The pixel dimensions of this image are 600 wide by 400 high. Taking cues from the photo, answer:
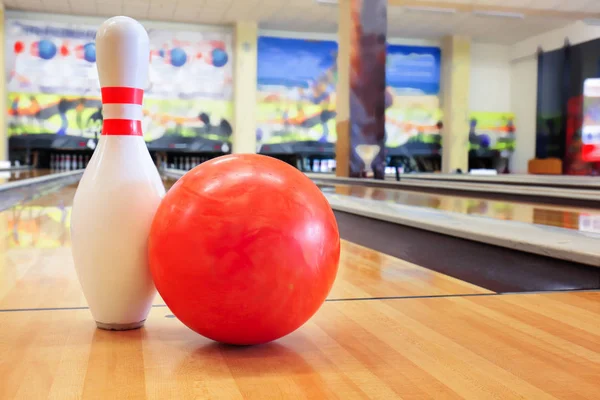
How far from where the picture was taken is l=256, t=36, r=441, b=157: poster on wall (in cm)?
955

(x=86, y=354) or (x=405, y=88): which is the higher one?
(x=405, y=88)

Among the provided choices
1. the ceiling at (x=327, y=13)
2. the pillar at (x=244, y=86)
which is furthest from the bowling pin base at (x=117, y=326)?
the pillar at (x=244, y=86)

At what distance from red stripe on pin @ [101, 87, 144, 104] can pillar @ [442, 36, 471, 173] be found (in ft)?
31.6

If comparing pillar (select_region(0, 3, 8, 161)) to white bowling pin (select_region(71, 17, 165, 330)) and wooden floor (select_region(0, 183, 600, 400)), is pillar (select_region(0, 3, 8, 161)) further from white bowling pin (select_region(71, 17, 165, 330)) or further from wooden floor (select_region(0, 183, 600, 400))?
white bowling pin (select_region(71, 17, 165, 330))

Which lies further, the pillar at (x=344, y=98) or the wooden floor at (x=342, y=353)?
the pillar at (x=344, y=98)

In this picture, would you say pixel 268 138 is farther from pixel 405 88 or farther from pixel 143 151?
pixel 143 151

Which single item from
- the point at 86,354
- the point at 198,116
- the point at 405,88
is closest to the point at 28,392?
the point at 86,354

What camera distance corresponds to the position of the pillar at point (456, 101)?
32.8 feet

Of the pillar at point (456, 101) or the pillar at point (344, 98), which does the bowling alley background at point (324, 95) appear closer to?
the pillar at point (456, 101)

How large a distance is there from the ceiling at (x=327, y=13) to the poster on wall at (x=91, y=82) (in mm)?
298

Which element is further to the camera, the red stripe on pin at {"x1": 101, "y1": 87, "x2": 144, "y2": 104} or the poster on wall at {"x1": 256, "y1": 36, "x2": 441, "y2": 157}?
the poster on wall at {"x1": 256, "y1": 36, "x2": 441, "y2": 157}

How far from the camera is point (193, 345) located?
66 cm

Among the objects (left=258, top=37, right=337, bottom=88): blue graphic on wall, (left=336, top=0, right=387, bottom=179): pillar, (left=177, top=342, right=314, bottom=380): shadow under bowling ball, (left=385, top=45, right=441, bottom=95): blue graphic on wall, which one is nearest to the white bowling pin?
(left=177, top=342, right=314, bottom=380): shadow under bowling ball

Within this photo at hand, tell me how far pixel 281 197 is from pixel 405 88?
9770 mm
